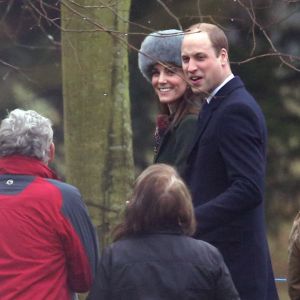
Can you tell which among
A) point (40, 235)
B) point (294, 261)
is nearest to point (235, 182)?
point (294, 261)

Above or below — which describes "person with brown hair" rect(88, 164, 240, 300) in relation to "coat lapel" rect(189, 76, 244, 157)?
below

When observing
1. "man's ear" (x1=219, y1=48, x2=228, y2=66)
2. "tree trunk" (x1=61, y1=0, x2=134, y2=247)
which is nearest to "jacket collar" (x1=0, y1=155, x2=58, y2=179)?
"man's ear" (x1=219, y1=48, x2=228, y2=66)

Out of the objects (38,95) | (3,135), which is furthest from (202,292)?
(38,95)

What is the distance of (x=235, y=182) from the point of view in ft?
15.9

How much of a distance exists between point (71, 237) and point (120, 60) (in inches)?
109

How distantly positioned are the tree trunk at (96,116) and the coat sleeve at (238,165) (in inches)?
100

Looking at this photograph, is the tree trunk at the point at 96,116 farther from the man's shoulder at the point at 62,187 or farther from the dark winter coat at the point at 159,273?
the dark winter coat at the point at 159,273

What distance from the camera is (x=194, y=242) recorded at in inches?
178

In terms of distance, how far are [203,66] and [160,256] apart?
3.21 feet

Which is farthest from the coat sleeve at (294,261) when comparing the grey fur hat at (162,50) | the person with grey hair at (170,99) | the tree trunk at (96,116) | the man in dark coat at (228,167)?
the tree trunk at (96,116)

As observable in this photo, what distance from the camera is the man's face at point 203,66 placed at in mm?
5070

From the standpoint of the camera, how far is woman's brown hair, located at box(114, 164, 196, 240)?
4.47 m

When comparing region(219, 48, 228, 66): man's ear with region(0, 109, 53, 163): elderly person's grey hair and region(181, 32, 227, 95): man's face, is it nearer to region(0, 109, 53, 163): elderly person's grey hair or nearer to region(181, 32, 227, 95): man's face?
region(181, 32, 227, 95): man's face

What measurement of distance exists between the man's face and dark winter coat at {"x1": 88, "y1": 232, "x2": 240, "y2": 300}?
2.78ft
